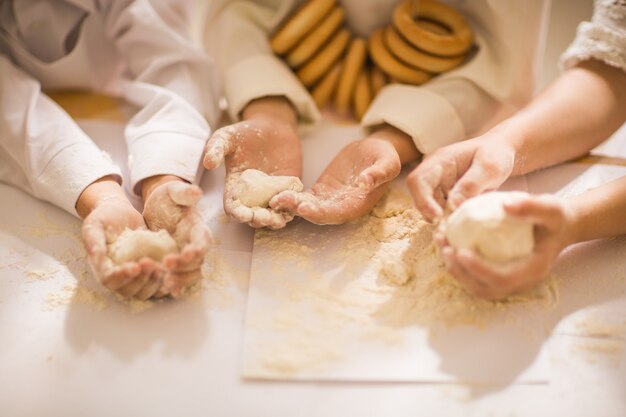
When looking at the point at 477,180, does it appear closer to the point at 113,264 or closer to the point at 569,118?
the point at 569,118

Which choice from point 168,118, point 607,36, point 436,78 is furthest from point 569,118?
point 168,118

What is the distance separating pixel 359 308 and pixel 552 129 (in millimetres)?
477

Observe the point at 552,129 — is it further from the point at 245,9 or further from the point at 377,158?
the point at 245,9

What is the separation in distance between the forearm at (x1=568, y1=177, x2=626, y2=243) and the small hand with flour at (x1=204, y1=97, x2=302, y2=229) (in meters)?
0.42

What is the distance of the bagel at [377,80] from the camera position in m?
1.19

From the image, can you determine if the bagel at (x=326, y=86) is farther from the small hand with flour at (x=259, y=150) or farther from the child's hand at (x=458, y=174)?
the child's hand at (x=458, y=174)

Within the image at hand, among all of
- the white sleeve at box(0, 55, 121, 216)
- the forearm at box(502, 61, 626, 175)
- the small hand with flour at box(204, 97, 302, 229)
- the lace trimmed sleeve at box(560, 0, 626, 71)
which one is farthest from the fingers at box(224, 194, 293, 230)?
the lace trimmed sleeve at box(560, 0, 626, 71)

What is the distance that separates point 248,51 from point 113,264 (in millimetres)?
571

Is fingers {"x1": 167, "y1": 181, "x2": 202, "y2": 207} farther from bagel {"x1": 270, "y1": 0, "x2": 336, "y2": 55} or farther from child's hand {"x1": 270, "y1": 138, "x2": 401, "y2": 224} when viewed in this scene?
bagel {"x1": 270, "y1": 0, "x2": 336, "y2": 55}

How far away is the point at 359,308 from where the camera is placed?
31.6 inches

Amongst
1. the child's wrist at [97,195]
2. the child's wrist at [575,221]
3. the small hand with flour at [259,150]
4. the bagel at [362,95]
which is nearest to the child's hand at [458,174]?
the child's wrist at [575,221]

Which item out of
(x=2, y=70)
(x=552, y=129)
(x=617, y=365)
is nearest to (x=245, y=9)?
(x=2, y=70)

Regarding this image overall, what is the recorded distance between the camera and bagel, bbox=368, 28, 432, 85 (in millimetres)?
1142

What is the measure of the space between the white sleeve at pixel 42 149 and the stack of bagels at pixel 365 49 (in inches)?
17.3
